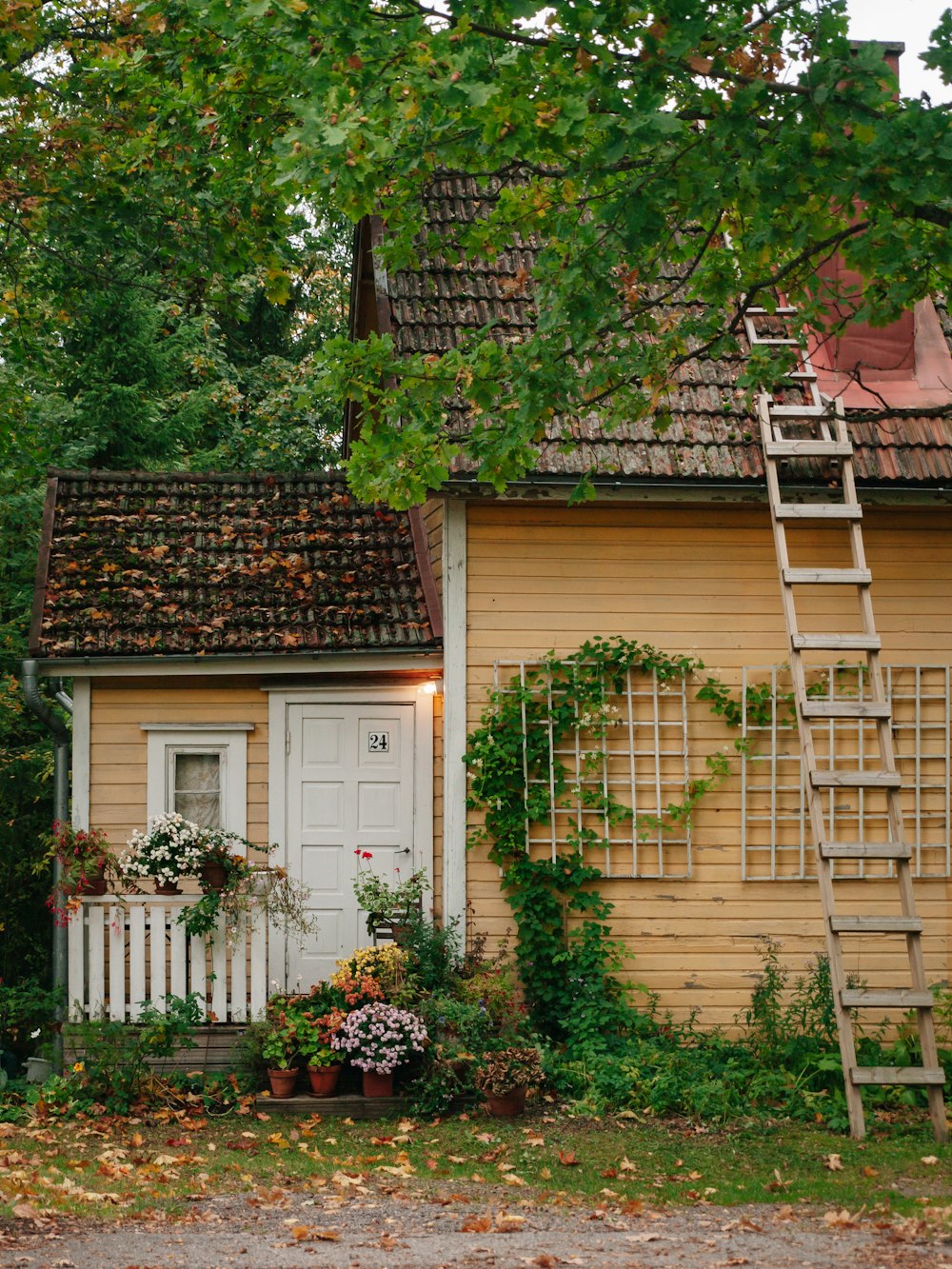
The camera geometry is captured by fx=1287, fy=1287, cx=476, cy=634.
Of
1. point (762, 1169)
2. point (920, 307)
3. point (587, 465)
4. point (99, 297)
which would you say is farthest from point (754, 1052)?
point (99, 297)

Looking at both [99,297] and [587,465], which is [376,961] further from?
[99,297]

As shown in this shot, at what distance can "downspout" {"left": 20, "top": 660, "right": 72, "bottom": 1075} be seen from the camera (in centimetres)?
961

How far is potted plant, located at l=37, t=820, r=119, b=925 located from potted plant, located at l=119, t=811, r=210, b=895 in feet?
0.64

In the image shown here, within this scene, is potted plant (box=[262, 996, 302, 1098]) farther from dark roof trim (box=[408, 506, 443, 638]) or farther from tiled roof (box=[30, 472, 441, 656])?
dark roof trim (box=[408, 506, 443, 638])

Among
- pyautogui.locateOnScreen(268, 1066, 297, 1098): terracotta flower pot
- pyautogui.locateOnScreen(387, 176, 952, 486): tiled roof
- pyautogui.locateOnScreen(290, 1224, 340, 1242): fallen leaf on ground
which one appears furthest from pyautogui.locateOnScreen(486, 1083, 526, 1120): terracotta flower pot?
pyautogui.locateOnScreen(387, 176, 952, 486): tiled roof

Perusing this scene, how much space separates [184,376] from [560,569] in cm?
1384

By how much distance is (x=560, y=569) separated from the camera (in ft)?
31.5

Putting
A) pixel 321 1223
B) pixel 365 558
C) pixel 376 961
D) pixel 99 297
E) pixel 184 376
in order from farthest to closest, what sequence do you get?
pixel 184 376, pixel 99 297, pixel 365 558, pixel 376 961, pixel 321 1223

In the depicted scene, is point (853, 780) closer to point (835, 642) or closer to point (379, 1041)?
point (835, 642)

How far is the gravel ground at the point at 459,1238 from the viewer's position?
5125mm

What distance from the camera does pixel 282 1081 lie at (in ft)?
28.1

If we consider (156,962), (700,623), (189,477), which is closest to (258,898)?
(156,962)

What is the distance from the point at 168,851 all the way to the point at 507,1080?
2.94 metres

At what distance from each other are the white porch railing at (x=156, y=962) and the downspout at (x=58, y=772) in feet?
1.37
